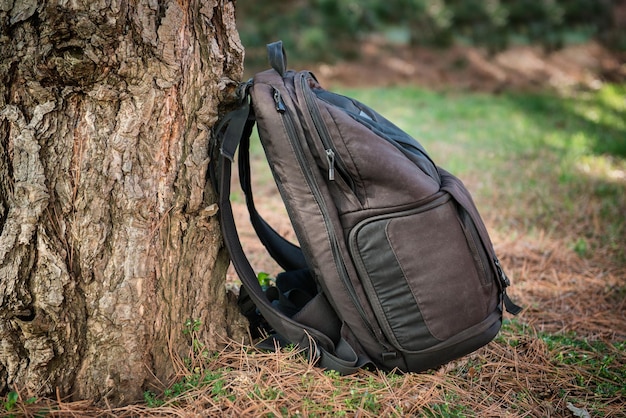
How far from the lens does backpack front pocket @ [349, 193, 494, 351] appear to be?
165 cm

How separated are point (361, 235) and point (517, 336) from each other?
93cm

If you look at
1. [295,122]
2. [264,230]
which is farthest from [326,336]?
[295,122]

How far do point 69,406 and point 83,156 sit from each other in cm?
69

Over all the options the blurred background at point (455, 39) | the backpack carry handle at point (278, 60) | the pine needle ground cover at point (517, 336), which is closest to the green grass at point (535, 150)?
the pine needle ground cover at point (517, 336)

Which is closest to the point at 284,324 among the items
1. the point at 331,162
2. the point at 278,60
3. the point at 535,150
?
the point at 331,162

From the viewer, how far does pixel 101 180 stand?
1.48m

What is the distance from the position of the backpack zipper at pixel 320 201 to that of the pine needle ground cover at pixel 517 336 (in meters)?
0.25

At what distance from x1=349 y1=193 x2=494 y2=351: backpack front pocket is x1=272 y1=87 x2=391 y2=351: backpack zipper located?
0.04m

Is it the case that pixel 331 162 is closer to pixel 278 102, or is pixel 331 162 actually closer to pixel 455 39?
pixel 278 102

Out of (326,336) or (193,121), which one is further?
(326,336)

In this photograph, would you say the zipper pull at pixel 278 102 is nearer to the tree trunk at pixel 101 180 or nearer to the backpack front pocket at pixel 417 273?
the tree trunk at pixel 101 180

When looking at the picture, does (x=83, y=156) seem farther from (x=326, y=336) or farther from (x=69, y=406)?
(x=326, y=336)

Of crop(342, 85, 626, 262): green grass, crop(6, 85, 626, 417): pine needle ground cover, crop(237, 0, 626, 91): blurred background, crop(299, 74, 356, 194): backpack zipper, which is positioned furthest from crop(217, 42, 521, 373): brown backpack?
crop(237, 0, 626, 91): blurred background

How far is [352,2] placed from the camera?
760cm
